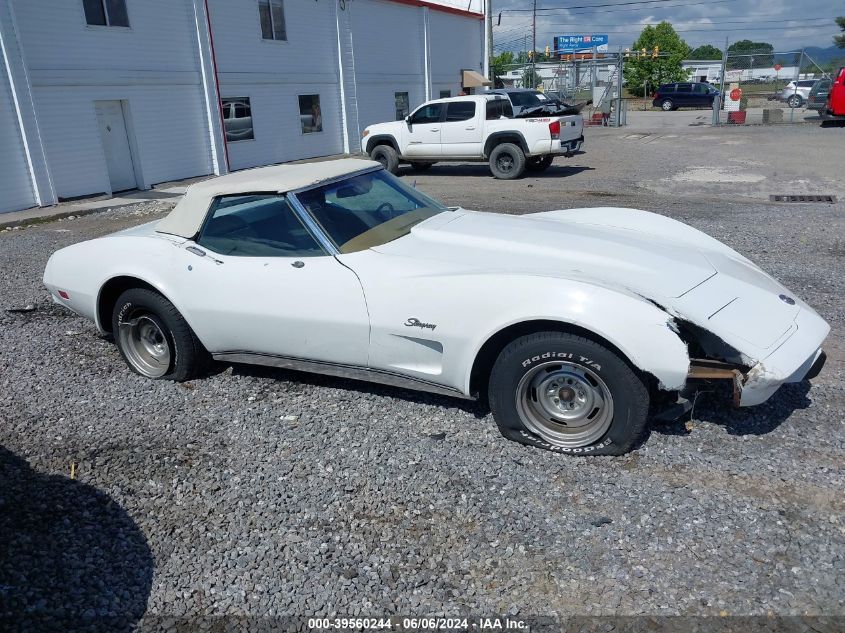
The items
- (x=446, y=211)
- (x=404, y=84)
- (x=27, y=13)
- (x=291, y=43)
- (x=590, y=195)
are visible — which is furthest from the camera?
(x=404, y=84)

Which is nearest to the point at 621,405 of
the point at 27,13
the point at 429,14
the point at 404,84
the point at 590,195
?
the point at 590,195

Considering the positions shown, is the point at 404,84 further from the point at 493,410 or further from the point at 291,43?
the point at 493,410

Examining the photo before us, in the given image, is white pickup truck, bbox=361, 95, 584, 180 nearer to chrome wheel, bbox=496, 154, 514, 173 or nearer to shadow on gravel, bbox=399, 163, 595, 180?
chrome wheel, bbox=496, 154, 514, 173

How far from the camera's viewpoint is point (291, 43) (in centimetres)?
2027

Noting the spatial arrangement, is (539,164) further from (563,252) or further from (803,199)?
(563,252)

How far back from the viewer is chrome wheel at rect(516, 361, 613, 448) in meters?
3.37

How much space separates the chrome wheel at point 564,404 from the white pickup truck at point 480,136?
11.9 meters

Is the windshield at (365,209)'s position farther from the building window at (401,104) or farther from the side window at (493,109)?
the building window at (401,104)

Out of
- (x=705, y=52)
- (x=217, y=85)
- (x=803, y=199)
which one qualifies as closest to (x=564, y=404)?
(x=803, y=199)

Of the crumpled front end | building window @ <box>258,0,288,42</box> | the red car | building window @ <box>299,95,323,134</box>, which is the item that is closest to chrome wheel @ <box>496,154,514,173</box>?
building window @ <box>299,95,323,134</box>

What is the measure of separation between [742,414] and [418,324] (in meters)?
1.91

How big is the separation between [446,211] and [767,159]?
47.4 feet

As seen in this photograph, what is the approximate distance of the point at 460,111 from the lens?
51.0ft

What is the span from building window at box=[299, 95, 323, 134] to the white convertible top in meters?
17.3
